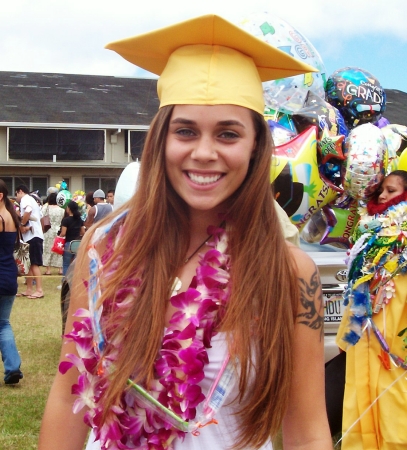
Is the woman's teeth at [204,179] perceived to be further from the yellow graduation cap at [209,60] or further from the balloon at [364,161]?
the balloon at [364,161]

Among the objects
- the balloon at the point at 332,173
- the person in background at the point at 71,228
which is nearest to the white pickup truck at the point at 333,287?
the balloon at the point at 332,173

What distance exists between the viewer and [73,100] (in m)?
28.4

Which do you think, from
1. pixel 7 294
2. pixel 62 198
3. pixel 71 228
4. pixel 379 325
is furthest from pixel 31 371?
pixel 62 198

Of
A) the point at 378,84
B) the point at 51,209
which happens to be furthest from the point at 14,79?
the point at 378,84

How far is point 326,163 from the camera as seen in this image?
395cm

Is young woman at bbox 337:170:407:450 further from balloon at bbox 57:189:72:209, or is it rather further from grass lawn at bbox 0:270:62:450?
balloon at bbox 57:189:72:209

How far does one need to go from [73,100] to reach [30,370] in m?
23.3

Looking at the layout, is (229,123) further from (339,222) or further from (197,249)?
(339,222)

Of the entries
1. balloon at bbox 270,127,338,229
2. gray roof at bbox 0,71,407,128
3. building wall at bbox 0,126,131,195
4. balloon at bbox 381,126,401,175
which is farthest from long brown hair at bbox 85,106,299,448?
building wall at bbox 0,126,131,195

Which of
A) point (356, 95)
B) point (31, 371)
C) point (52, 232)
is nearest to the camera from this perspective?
point (356, 95)

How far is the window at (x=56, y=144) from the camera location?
83.7ft

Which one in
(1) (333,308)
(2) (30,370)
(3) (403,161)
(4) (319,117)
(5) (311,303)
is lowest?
(2) (30,370)

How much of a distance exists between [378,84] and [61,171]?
22.6 metres

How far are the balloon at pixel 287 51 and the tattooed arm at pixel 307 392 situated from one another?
245cm
